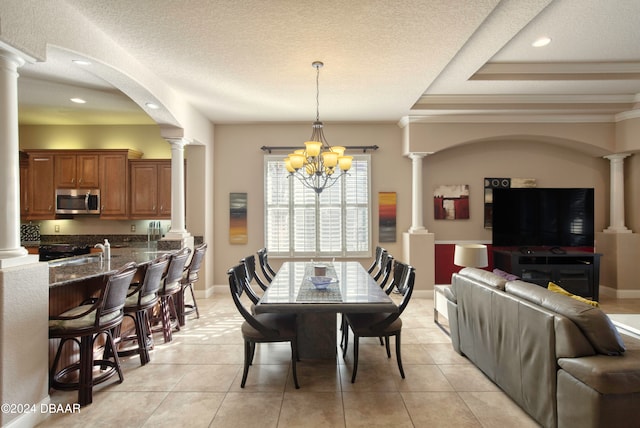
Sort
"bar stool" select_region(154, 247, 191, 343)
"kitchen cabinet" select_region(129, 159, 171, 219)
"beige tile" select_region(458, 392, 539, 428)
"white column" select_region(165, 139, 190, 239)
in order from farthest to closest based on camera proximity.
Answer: "kitchen cabinet" select_region(129, 159, 171, 219) < "white column" select_region(165, 139, 190, 239) < "bar stool" select_region(154, 247, 191, 343) < "beige tile" select_region(458, 392, 539, 428)

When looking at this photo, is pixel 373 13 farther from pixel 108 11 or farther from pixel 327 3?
pixel 108 11

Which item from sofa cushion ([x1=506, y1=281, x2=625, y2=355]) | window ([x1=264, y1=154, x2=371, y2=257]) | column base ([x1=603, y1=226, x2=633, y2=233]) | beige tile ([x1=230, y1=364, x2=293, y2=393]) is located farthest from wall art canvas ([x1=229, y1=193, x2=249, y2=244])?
column base ([x1=603, y1=226, x2=633, y2=233])

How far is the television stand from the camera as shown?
532cm

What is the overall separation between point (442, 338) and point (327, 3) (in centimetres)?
340

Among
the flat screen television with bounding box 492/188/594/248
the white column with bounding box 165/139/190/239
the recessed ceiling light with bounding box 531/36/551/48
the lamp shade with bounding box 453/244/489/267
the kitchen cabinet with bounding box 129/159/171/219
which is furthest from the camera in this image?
the kitchen cabinet with bounding box 129/159/171/219

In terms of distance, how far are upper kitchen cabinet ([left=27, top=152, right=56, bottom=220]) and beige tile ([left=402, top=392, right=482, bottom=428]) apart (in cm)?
629

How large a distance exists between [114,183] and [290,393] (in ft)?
16.3

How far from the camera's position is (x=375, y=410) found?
2.44 m

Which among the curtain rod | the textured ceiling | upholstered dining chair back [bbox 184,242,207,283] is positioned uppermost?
the textured ceiling

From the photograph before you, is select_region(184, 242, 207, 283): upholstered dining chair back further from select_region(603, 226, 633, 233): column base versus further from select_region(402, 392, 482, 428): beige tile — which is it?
select_region(603, 226, 633, 233): column base

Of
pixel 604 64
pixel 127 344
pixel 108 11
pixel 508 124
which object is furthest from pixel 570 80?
pixel 127 344

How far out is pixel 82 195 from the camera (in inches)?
229

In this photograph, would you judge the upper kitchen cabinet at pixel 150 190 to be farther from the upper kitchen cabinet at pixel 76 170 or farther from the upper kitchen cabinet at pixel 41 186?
the upper kitchen cabinet at pixel 41 186

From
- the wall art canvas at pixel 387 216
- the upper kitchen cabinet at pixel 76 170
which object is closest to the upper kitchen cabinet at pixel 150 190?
the upper kitchen cabinet at pixel 76 170
